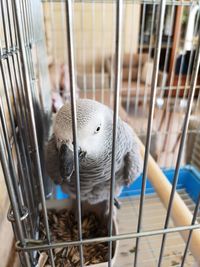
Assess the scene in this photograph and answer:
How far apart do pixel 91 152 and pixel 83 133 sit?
0.08 m

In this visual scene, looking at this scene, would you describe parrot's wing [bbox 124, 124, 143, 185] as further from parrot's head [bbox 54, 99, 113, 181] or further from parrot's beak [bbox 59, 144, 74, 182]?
parrot's beak [bbox 59, 144, 74, 182]

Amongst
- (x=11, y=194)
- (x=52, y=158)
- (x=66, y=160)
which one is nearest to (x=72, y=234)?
(x=52, y=158)

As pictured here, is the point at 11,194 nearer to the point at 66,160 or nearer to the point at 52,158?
the point at 66,160

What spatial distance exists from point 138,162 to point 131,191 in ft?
1.15

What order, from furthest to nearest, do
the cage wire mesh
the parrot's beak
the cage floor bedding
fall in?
the cage floor bedding
the parrot's beak
the cage wire mesh

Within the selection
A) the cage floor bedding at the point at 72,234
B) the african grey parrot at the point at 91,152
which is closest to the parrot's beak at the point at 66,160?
the african grey parrot at the point at 91,152

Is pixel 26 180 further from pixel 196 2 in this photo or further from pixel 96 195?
pixel 196 2

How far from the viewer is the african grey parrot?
553mm

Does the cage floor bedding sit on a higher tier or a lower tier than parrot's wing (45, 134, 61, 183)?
lower

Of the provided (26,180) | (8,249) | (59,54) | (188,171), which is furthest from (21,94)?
(59,54)

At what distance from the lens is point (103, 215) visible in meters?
0.90

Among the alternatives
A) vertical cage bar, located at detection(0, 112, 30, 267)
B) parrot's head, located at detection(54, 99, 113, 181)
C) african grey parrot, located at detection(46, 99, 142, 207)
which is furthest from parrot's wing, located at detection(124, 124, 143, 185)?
vertical cage bar, located at detection(0, 112, 30, 267)

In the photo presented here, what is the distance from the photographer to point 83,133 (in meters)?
0.58

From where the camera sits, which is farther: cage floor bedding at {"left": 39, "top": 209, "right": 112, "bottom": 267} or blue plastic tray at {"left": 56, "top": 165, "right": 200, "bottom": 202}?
blue plastic tray at {"left": 56, "top": 165, "right": 200, "bottom": 202}
